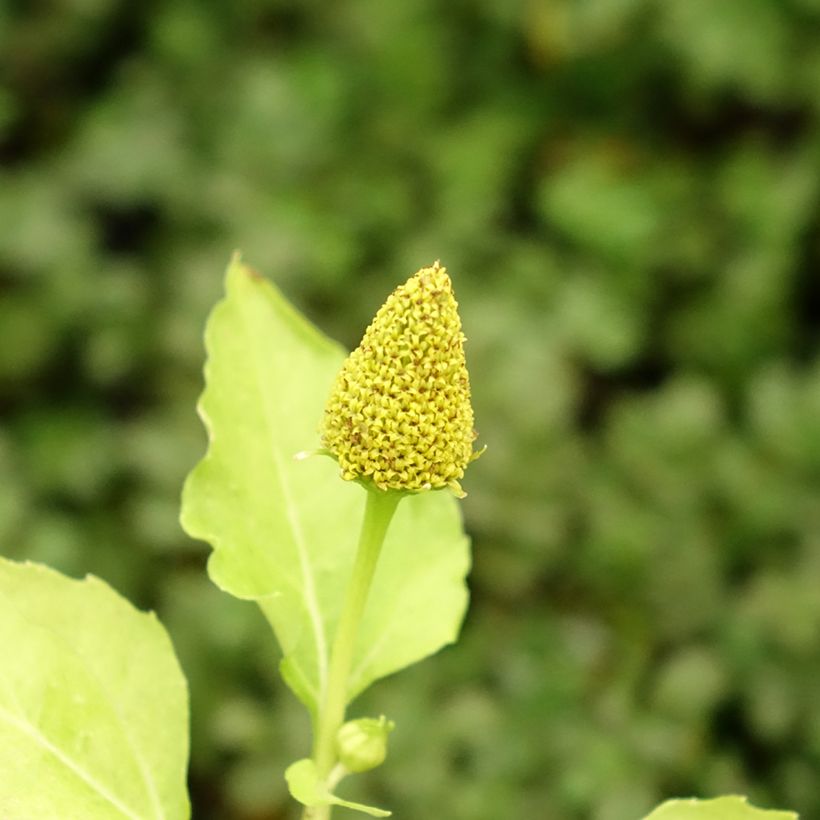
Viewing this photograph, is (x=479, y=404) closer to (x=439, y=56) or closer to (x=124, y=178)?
(x=124, y=178)

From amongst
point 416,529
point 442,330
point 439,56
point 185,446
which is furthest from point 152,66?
point 442,330

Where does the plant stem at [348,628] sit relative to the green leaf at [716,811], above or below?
above

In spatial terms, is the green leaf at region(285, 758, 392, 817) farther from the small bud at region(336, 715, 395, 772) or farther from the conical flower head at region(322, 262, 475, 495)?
the conical flower head at region(322, 262, 475, 495)

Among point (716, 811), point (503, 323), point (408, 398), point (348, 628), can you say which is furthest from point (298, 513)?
point (503, 323)

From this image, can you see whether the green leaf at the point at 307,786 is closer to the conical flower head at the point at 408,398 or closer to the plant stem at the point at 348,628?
the plant stem at the point at 348,628

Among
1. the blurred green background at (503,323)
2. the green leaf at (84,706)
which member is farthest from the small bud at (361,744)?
the blurred green background at (503,323)

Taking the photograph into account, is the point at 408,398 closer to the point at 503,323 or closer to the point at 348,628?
the point at 348,628

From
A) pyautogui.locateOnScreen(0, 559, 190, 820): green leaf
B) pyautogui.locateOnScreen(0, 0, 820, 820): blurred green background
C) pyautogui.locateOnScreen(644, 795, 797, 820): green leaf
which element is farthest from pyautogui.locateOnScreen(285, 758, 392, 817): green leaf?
pyautogui.locateOnScreen(0, 0, 820, 820): blurred green background
